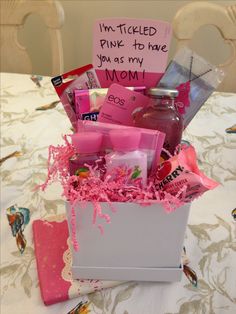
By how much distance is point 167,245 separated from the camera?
1.45 feet

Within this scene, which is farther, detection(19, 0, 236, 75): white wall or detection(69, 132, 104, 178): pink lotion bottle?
detection(19, 0, 236, 75): white wall

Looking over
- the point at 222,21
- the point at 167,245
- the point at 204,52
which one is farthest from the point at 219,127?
the point at 204,52

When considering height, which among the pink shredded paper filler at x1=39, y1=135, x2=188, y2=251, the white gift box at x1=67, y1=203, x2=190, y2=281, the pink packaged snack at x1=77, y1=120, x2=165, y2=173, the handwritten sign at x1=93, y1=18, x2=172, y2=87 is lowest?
the white gift box at x1=67, y1=203, x2=190, y2=281

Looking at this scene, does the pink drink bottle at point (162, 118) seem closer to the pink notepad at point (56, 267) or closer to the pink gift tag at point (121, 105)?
the pink gift tag at point (121, 105)

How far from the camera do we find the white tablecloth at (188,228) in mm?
458

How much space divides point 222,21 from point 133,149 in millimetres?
843

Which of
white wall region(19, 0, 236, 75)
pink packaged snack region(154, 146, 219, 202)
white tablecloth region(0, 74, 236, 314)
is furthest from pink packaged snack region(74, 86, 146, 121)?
white wall region(19, 0, 236, 75)

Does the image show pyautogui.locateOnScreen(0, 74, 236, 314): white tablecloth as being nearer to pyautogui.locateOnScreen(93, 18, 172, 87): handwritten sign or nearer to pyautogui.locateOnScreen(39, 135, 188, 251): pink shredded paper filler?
pyautogui.locateOnScreen(39, 135, 188, 251): pink shredded paper filler

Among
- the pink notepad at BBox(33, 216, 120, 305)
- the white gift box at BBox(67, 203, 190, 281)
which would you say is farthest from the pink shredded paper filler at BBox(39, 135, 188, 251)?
the pink notepad at BBox(33, 216, 120, 305)

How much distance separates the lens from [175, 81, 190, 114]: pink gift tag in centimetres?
48

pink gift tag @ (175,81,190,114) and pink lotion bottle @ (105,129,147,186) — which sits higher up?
pink gift tag @ (175,81,190,114)

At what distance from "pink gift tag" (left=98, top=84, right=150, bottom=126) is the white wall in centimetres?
116

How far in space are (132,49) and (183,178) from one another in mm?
202

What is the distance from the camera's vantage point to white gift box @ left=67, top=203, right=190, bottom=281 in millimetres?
413
